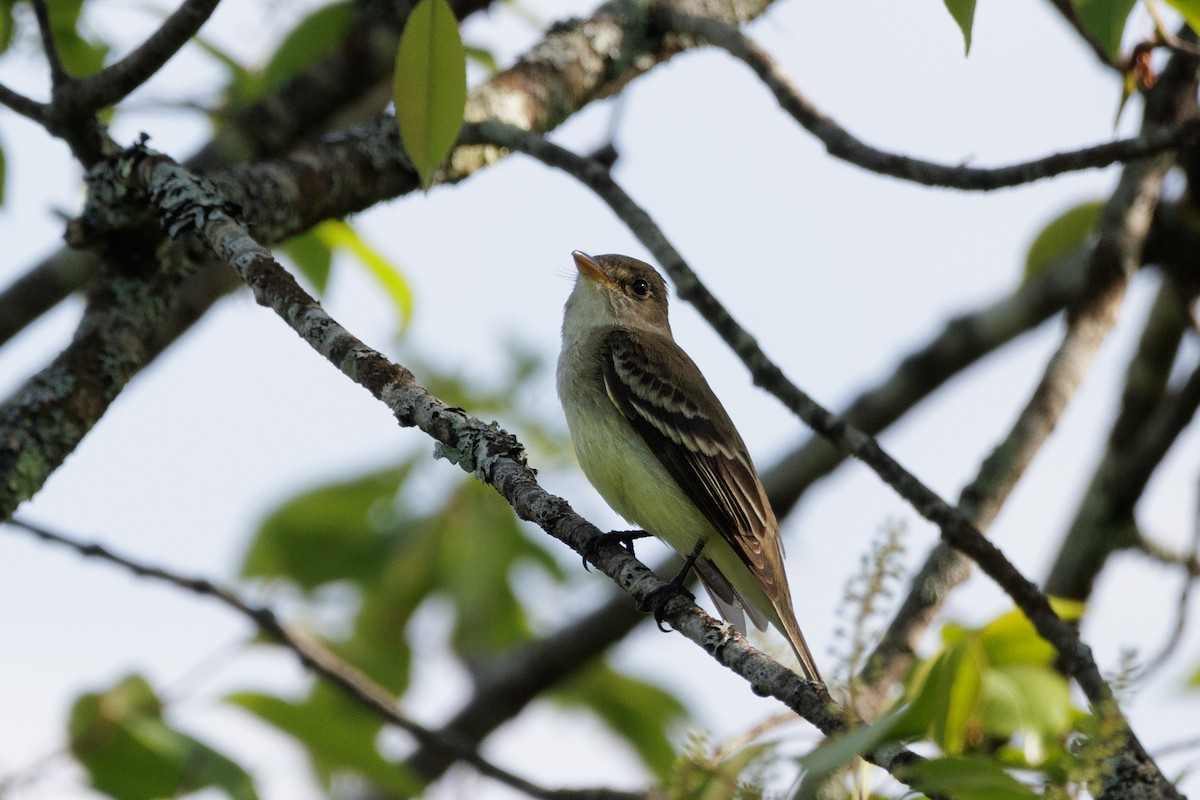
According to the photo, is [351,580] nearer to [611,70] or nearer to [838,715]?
[611,70]

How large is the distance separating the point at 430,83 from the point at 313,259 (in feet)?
8.09

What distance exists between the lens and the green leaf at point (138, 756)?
13.4ft

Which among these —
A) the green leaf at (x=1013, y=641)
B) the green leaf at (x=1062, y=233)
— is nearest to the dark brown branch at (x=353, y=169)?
the green leaf at (x=1062, y=233)

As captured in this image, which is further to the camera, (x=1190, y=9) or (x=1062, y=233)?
(x=1062, y=233)

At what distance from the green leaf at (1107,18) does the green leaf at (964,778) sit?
2176 millimetres

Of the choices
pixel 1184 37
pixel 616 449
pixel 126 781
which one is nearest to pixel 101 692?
pixel 126 781

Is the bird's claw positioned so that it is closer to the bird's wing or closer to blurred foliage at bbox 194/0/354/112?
the bird's wing

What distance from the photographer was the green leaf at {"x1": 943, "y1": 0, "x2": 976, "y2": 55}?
307 cm

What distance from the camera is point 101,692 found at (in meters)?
4.51

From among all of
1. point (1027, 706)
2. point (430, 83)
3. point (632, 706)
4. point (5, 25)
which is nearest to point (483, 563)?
point (632, 706)

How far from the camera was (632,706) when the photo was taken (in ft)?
24.2

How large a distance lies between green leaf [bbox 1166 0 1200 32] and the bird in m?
2.21

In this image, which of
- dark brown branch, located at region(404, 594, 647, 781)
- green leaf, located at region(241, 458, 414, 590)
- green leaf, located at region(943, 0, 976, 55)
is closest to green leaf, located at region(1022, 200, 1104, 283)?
dark brown branch, located at region(404, 594, 647, 781)

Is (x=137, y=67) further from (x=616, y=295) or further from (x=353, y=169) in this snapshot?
(x=616, y=295)
